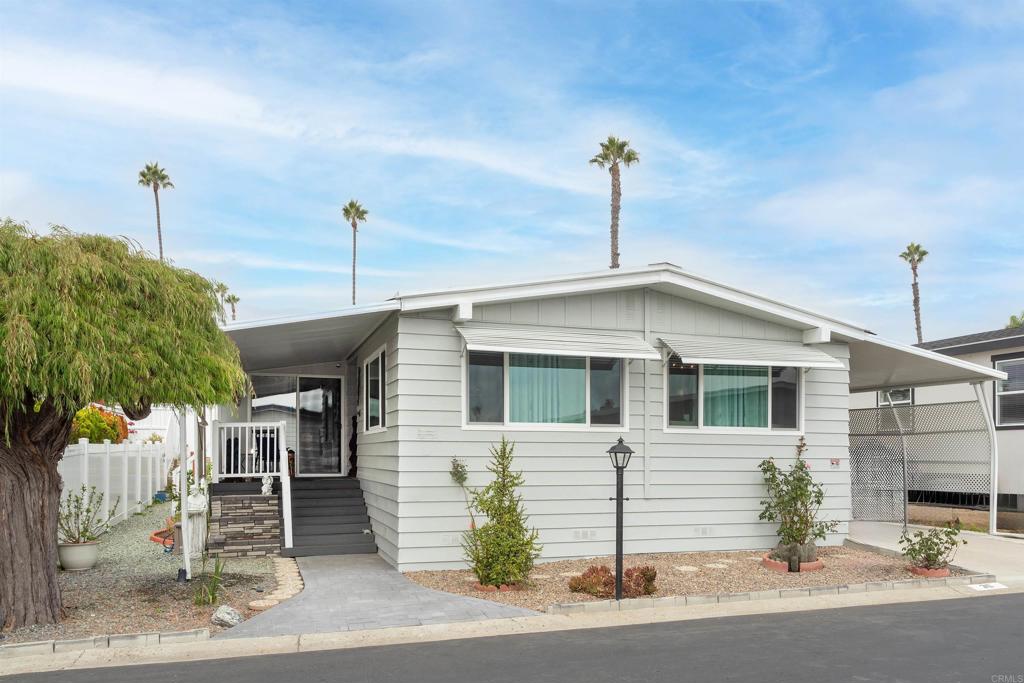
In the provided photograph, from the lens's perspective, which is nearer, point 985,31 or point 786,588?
point 786,588

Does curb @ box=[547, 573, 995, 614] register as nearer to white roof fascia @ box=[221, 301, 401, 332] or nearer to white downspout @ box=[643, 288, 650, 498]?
white downspout @ box=[643, 288, 650, 498]

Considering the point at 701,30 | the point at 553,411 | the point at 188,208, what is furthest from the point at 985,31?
the point at 188,208

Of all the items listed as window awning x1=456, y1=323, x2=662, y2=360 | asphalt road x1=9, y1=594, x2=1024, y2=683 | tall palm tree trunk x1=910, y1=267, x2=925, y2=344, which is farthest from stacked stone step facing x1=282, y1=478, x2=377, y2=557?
tall palm tree trunk x1=910, y1=267, x2=925, y2=344

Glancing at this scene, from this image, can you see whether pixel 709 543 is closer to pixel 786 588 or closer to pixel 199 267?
pixel 786 588

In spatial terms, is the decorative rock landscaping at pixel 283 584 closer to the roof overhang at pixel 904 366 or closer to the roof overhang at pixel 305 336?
the roof overhang at pixel 305 336

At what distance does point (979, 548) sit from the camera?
11.9 meters

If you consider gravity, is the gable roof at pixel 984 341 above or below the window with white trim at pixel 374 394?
above

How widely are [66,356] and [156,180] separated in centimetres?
3510

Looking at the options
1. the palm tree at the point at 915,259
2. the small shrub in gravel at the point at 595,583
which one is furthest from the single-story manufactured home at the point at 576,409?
the palm tree at the point at 915,259

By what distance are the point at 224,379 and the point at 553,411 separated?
478cm

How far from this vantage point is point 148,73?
12195mm

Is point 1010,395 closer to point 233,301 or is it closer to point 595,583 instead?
point 595,583

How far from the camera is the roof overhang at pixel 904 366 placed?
12438mm

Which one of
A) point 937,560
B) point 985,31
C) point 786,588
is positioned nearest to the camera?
point 786,588
